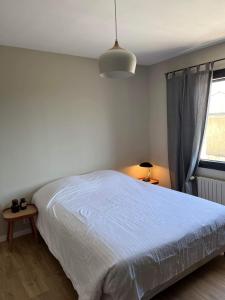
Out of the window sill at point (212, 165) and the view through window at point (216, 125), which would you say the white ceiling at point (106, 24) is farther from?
the window sill at point (212, 165)

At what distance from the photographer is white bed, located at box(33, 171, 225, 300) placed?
5.13 feet

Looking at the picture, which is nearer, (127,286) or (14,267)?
(127,286)

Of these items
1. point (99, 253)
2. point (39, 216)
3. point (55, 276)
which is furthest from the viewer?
point (39, 216)

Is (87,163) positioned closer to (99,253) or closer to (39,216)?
(39,216)

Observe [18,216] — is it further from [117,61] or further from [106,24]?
[106,24]

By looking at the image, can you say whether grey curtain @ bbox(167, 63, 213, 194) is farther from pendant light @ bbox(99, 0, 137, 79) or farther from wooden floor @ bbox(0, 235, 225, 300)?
pendant light @ bbox(99, 0, 137, 79)

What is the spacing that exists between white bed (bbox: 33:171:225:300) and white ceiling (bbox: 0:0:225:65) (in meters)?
1.80

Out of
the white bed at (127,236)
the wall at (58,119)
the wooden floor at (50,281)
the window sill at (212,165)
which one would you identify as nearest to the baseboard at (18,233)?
the wall at (58,119)

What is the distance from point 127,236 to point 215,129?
2181 mm

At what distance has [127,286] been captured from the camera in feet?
4.95

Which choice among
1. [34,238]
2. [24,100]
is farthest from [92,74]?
[34,238]

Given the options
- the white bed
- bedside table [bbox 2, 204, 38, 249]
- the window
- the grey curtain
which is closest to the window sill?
the window

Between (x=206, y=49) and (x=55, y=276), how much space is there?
10.8 feet

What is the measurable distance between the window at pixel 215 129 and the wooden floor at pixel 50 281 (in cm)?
130
